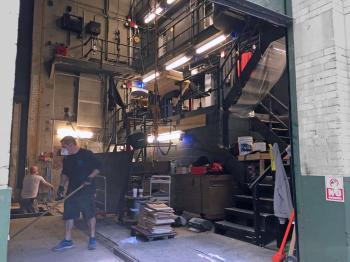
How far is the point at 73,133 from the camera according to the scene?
11977 millimetres

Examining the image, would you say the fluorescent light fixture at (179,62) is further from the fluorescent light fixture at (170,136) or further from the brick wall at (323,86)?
the brick wall at (323,86)

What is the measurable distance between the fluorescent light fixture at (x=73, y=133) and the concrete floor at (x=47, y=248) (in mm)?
5655

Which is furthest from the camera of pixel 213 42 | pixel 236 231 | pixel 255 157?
pixel 213 42

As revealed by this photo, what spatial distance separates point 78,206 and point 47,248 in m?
0.82

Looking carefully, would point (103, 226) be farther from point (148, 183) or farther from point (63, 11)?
point (63, 11)

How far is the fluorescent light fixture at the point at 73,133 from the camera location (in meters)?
11.8

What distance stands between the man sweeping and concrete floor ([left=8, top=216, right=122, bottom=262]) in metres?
0.21

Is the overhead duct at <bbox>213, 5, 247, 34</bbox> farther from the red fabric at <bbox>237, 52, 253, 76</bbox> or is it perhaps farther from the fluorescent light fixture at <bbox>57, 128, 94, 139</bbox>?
the fluorescent light fixture at <bbox>57, 128, 94, 139</bbox>

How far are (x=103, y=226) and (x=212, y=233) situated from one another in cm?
227

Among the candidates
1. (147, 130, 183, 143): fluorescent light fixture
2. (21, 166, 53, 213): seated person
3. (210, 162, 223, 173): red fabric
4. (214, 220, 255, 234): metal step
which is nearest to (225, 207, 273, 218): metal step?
(214, 220, 255, 234): metal step

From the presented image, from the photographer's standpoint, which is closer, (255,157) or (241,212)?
(241,212)

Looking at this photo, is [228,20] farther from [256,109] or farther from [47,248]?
[47,248]

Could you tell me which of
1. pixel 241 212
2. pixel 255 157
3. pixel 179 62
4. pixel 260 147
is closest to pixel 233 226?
pixel 241 212

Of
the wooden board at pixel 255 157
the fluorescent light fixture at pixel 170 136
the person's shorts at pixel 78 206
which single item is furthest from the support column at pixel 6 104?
the fluorescent light fixture at pixel 170 136
